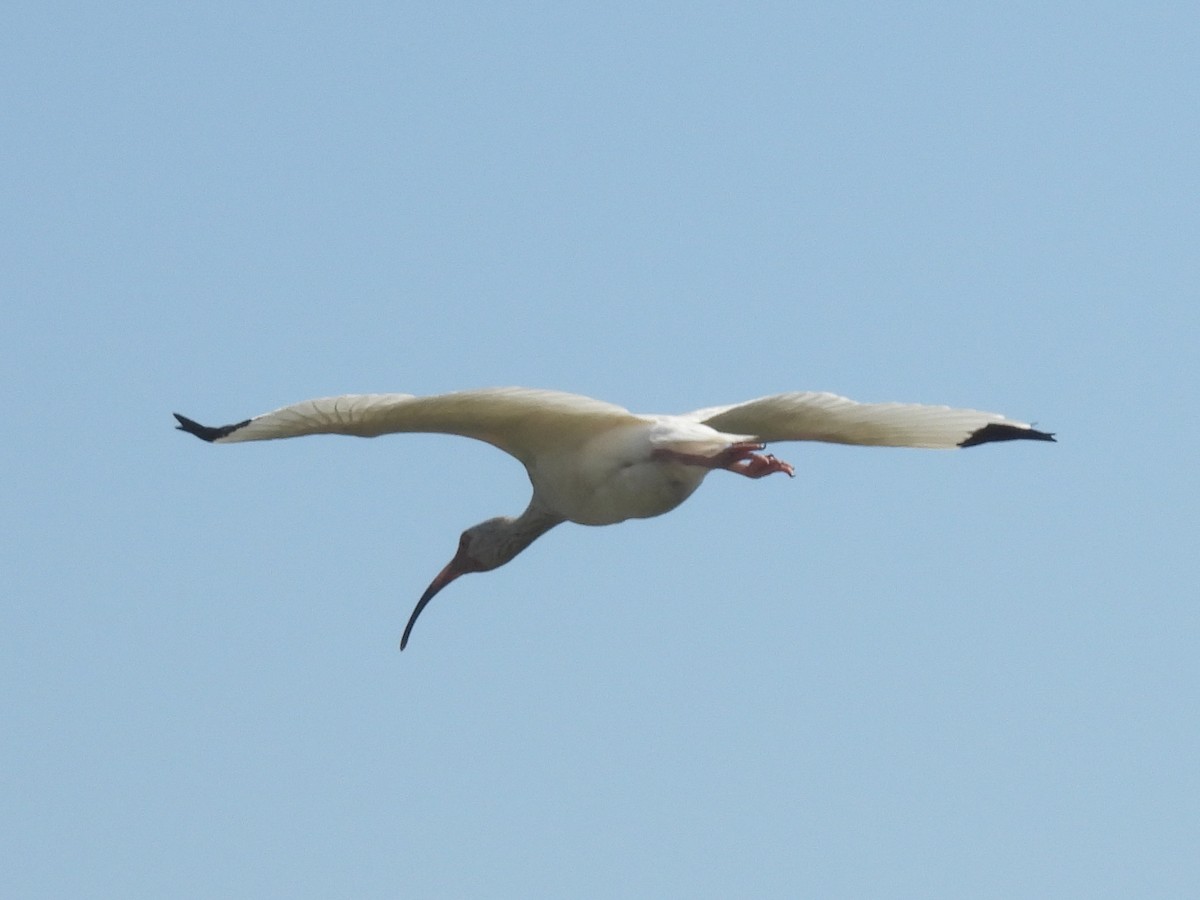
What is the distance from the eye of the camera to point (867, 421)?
1672 centimetres

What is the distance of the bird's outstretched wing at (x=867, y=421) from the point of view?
16.6 m

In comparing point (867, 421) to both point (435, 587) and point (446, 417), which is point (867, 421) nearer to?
point (446, 417)

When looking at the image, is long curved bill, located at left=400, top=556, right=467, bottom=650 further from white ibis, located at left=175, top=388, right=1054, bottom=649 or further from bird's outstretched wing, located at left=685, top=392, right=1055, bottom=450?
bird's outstretched wing, located at left=685, top=392, right=1055, bottom=450

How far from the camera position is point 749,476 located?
49.8 feet

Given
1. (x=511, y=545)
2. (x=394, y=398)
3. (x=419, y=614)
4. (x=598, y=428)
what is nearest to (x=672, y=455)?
(x=598, y=428)

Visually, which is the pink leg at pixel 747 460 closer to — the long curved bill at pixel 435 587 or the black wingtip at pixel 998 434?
the black wingtip at pixel 998 434

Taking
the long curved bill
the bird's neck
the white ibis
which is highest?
the white ibis

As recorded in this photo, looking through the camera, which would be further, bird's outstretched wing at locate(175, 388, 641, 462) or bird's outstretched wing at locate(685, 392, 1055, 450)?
bird's outstretched wing at locate(685, 392, 1055, 450)

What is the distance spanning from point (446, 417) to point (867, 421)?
3.15 metres


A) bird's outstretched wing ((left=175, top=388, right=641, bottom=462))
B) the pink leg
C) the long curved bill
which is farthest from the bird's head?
the pink leg

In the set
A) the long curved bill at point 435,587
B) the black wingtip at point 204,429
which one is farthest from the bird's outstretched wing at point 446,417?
the long curved bill at point 435,587

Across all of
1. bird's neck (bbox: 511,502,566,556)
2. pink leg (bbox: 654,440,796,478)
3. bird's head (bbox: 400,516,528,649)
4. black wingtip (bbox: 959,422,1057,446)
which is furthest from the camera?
bird's head (bbox: 400,516,528,649)

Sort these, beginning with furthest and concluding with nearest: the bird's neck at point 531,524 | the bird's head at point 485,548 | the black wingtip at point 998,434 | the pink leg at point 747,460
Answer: the bird's head at point 485,548, the bird's neck at point 531,524, the black wingtip at point 998,434, the pink leg at point 747,460

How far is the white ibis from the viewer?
616 inches
